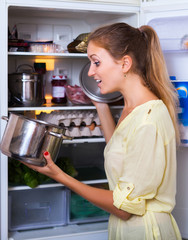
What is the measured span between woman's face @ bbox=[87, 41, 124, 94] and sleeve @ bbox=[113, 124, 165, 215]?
0.23 metres

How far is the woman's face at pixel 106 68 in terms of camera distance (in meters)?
1.25

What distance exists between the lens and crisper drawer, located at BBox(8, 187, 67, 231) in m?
2.00

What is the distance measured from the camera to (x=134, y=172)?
1131 millimetres

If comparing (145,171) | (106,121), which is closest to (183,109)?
(106,121)

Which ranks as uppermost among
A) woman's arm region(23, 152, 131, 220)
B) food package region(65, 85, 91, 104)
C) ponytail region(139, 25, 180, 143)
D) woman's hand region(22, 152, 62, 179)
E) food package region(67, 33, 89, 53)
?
food package region(67, 33, 89, 53)

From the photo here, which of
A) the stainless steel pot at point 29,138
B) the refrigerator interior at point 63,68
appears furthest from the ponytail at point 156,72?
the refrigerator interior at point 63,68

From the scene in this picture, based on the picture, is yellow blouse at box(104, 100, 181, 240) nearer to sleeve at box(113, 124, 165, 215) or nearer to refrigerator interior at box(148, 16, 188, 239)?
sleeve at box(113, 124, 165, 215)

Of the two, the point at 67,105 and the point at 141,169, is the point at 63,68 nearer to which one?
the point at 67,105

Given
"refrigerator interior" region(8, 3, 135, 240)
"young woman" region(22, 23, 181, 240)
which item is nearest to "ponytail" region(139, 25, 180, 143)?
"young woman" region(22, 23, 181, 240)

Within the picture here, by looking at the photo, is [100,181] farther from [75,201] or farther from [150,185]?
[150,185]

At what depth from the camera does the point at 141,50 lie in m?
1.28

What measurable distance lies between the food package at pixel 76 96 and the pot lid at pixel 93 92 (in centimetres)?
8

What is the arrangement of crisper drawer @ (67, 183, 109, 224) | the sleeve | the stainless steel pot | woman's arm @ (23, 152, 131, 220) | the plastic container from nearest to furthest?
the sleeve → woman's arm @ (23, 152, 131, 220) → the stainless steel pot → the plastic container → crisper drawer @ (67, 183, 109, 224)

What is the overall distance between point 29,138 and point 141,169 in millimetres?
486
